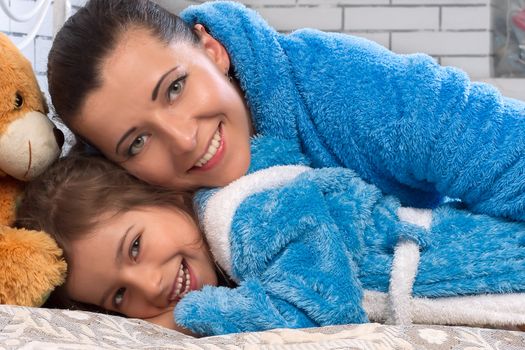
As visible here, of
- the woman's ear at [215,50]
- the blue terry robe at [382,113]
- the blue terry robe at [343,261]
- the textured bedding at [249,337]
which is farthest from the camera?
the woman's ear at [215,50]

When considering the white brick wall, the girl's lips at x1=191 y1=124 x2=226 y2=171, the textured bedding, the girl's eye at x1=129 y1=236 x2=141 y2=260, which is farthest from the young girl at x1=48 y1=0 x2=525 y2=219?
the white brick wall

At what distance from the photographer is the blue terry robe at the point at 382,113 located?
1049mm

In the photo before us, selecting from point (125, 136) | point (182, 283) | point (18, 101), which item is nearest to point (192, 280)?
point (182, 283)

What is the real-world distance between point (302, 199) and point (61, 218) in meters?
0.36

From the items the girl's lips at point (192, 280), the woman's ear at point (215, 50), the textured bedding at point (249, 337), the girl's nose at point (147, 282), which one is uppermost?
the woman's ear at point (215, 50)

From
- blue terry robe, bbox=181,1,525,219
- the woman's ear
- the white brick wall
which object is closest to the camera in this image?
blue terry robe, bbox=181,1,525,219

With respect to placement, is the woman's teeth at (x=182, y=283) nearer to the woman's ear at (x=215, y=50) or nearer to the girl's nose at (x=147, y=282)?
the girl's nose at (x=147, y=282)

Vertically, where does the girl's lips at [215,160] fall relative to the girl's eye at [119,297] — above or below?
above

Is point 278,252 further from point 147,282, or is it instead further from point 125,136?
point 125,136

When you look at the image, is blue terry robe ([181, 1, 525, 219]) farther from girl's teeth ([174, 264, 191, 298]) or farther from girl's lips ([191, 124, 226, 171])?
girl's teeth ([174, 264, 191, 298])

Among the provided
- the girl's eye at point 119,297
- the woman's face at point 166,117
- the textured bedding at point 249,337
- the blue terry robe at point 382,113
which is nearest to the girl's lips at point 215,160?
the woman's face at point 166,117

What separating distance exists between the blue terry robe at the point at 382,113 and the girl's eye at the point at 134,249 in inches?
11.0

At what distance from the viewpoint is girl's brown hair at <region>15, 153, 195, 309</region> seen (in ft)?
3.53

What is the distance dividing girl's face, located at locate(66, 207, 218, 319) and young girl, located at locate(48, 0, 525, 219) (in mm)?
97
